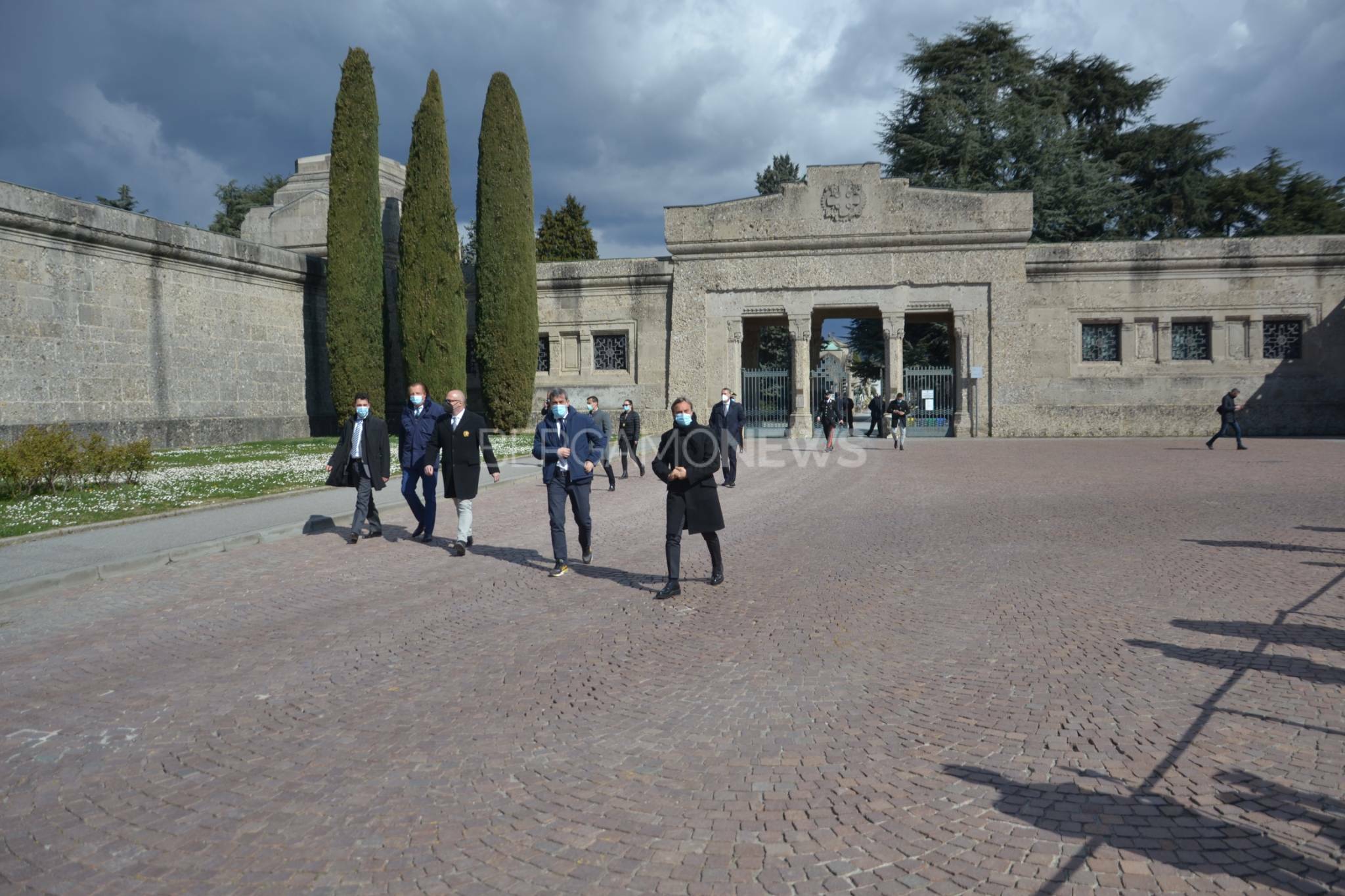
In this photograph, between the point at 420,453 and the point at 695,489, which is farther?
the point at 420,453

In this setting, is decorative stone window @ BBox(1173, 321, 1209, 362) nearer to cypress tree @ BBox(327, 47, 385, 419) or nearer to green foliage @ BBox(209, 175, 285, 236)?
cypress tree @ BBox(327, 47, 385, 419)

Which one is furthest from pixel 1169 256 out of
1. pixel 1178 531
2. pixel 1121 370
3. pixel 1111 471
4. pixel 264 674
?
pixel 264 674

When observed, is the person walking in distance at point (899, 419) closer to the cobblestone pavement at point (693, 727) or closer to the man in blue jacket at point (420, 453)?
the cobblestone pavement at point (693, 727)

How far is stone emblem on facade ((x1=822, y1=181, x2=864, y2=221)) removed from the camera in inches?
1169

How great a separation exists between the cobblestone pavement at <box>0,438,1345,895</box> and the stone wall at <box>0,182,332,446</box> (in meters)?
12.7

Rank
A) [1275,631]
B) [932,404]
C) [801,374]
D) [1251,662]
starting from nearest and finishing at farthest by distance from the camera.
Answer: [1251,662] → [1275,631] → [801,374] → [932,404]

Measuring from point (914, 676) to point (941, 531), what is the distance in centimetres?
579

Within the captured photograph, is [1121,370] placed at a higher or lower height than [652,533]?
higher

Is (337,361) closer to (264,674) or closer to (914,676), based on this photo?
(264,674)

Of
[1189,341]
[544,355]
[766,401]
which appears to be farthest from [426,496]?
[1189,341]

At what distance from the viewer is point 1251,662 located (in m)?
5.33

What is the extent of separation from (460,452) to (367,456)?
1.51 metres

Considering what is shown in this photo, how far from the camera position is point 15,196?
17.6m

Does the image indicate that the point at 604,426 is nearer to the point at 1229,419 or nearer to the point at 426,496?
the point at 426,496
